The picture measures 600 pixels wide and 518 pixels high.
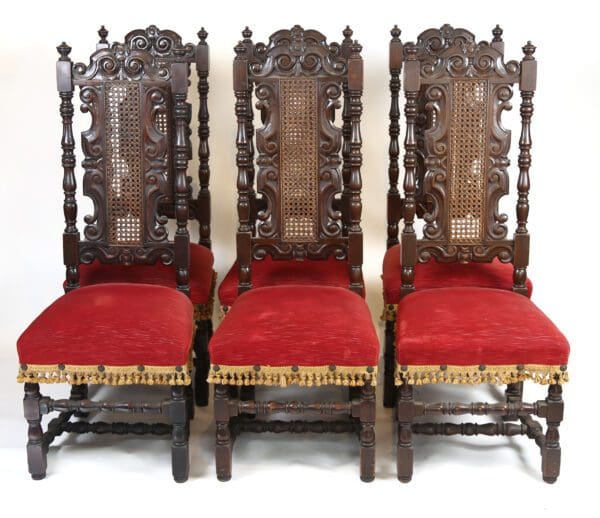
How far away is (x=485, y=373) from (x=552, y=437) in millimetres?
385

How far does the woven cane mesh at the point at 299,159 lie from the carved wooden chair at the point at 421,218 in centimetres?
43

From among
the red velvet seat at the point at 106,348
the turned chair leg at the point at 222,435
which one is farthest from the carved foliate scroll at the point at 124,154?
the turned chair leg at the point at 222,435

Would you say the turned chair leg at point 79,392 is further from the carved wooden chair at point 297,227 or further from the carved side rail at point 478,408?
the carved side rail at point 478,408

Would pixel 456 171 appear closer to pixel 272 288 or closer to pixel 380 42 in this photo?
pixel 272 288

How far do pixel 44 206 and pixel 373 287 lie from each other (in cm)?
181

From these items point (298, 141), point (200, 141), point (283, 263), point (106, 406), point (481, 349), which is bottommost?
point (106, 406)

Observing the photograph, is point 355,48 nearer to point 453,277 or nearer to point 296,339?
point 453,277

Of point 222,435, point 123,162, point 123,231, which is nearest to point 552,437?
point 222,435

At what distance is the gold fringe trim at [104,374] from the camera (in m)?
4.07

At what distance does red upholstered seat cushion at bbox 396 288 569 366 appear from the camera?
13.2 ft

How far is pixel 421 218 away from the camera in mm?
4859

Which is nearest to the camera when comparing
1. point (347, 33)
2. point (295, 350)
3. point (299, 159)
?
point (295, 350)

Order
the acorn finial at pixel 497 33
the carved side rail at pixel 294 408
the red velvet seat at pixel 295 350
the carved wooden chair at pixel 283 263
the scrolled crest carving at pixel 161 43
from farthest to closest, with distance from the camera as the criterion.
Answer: the acorn finial at pixel 497 33
the scrolled crest carving at pixel 161 43
the carved wooden chair at pixel 283 263
the carved side rail at pixel 294 408
the red velvet seat at pixel 295 350

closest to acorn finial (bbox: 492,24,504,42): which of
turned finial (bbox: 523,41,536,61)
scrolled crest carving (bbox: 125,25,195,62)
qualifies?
turned finial (bbox: 523,41,536,61)
